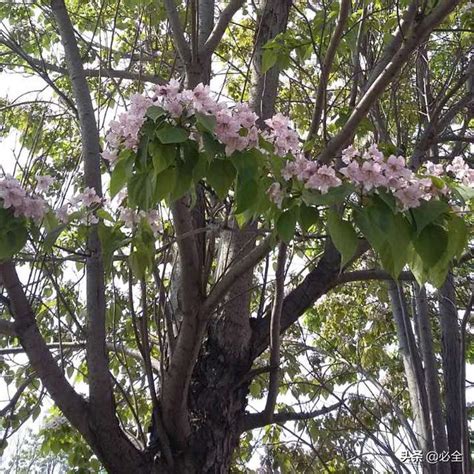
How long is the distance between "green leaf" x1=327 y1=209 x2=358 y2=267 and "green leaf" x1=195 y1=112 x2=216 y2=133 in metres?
0.25

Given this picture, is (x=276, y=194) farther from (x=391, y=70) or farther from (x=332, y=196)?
(x=391, y=70)

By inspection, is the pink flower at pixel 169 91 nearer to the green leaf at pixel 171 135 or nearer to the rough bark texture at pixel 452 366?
the green leaf at pixel 171 135

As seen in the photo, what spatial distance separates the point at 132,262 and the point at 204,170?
446 mm

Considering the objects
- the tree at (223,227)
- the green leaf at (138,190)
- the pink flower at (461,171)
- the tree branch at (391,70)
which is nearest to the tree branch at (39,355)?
the tree at (223,227)

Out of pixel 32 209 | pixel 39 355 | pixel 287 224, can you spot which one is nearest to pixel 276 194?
pixel 287 224

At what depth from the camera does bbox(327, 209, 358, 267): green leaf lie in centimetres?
106

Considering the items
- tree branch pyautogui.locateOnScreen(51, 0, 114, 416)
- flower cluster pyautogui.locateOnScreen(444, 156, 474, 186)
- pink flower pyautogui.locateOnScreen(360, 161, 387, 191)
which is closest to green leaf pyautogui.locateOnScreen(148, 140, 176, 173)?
pink flower pyautogui.locateOnScreen(360, 161, 387, 191)

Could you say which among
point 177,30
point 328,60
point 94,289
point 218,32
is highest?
point 218,32

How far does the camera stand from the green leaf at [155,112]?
1084 millimetres

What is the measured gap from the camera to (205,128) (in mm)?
1086

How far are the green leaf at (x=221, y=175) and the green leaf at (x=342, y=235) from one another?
0.63 ft

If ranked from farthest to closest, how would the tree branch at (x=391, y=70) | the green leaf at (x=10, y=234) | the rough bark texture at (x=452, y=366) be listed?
1. the rough bark texture at (x=452, y=366)
2. the tree branch at (x=391, y=70)
3. the green leaf at (x=10, y=234)

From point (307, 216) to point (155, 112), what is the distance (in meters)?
0.33

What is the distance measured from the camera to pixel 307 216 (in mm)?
1159
